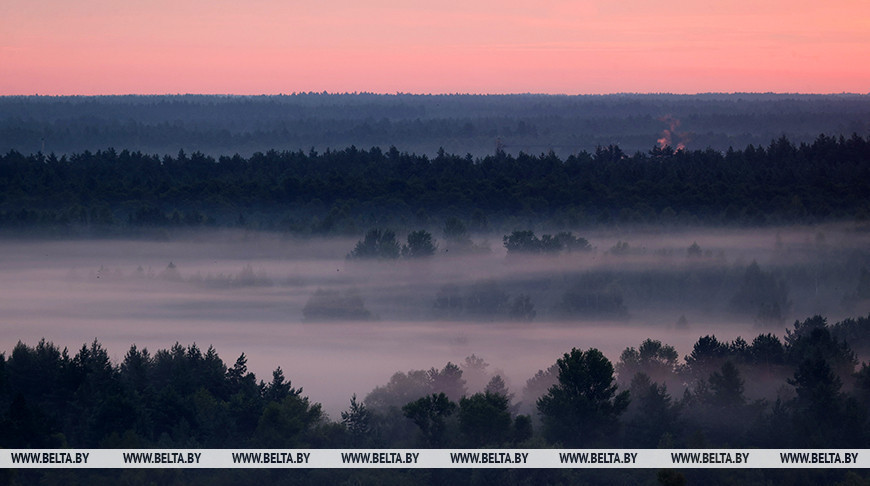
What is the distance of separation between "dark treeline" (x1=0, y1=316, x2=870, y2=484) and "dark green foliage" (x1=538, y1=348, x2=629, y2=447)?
0.07 metres

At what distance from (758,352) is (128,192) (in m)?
122

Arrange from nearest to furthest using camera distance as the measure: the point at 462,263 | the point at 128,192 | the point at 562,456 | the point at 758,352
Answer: the point at 562,456, the point at 758,352, the point at 462,263, the point at 128,192

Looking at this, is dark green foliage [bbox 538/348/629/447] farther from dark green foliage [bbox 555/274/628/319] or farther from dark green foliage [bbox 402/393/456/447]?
dark green foliage [bbox 555/274/628/319]

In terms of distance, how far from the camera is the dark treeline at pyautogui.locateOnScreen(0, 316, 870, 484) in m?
50.4

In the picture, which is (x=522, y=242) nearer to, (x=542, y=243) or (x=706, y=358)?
(x=542, y=243)

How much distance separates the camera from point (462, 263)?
162 metres

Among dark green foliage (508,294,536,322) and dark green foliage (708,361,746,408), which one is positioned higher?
dark green foliage (508,294,536,322)

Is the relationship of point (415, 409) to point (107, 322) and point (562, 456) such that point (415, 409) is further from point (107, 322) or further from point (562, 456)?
point (107, 322)

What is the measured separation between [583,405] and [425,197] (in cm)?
11557

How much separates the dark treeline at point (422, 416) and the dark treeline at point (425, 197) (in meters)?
94.1

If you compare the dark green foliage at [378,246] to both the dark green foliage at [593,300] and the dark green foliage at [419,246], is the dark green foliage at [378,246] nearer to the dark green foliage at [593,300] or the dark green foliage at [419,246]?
the dark green foliage at [419,246]

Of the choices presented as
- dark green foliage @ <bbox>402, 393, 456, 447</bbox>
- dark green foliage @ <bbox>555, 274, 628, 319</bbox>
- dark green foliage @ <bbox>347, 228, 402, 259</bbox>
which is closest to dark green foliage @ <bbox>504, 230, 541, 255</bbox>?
dark green foliage @ <bbox>555, 274, 628, 319</bbox>

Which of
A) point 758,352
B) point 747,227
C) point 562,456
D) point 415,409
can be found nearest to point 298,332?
point 747,227

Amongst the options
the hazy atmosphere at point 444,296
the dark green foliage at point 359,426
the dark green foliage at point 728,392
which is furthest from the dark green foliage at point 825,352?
the hazy atmosphere at point 444,296
